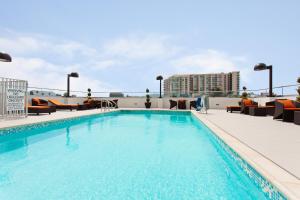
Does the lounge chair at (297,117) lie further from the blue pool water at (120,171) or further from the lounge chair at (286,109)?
the blue pool water at (120,171)

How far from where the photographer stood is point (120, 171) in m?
2.40

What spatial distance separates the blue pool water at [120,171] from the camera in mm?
1860

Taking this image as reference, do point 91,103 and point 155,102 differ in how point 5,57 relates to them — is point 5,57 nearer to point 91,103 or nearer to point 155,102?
point 91,103

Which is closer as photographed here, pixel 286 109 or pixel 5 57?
pixel 286 109

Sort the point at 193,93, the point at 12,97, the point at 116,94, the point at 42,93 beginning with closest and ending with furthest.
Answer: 1. the point at 12,97
2. the point at 42,93
3. the point at 193,93
4. the point at 116,94

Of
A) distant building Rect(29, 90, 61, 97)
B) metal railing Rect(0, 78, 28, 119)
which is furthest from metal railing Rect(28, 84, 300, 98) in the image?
metal railing Rect(0, 78, 28, 119)

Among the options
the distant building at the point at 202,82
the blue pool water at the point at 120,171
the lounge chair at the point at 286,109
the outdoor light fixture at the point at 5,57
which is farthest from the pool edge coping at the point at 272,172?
the distant building at the point at 202,82

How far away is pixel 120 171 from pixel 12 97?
5826mm

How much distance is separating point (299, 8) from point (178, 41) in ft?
19.9

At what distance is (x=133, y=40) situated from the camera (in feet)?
36.9

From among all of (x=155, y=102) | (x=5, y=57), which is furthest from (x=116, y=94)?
(x=5, y=57)

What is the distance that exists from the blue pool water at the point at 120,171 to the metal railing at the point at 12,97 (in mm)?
2626

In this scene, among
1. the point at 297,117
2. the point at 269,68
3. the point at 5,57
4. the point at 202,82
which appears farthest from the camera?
the point at 202,82

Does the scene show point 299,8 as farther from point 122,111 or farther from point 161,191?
point 122,111
